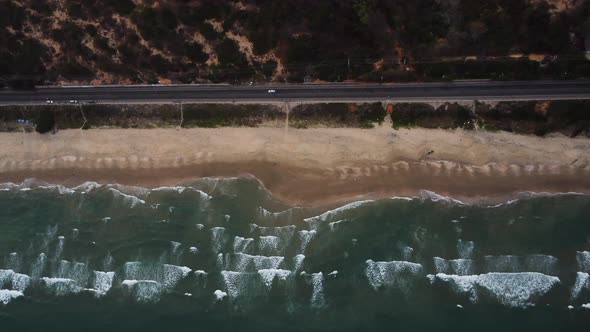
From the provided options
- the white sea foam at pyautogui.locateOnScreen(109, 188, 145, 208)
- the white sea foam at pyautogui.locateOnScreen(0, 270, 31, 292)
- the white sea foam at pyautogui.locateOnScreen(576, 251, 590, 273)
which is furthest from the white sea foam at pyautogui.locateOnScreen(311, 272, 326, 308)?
the white sea foam at pyautogui.locateOnScreen(0, 270, 31, 292)

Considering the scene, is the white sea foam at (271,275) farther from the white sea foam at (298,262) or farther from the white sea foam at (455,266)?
the white sea foam at (455,266)

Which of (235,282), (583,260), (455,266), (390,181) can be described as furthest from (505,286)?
(235,282)

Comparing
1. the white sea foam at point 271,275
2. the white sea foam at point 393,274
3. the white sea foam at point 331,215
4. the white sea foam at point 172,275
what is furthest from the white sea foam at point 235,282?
the white sea foam at point 393,274

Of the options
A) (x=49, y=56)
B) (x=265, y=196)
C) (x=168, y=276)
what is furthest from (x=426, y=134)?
(x=49, y=56)

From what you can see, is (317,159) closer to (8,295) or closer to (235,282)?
(235,282)

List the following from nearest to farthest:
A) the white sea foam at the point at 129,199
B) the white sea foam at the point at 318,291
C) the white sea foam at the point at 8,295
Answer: the white sea foam at the point at 318,291 → the white sea foam at the point at 8,295 → the white sea foam at the point at 129,199

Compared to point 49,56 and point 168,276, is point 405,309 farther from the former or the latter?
point 49,56

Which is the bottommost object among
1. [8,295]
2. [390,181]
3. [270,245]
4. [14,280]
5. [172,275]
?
[8,295]
